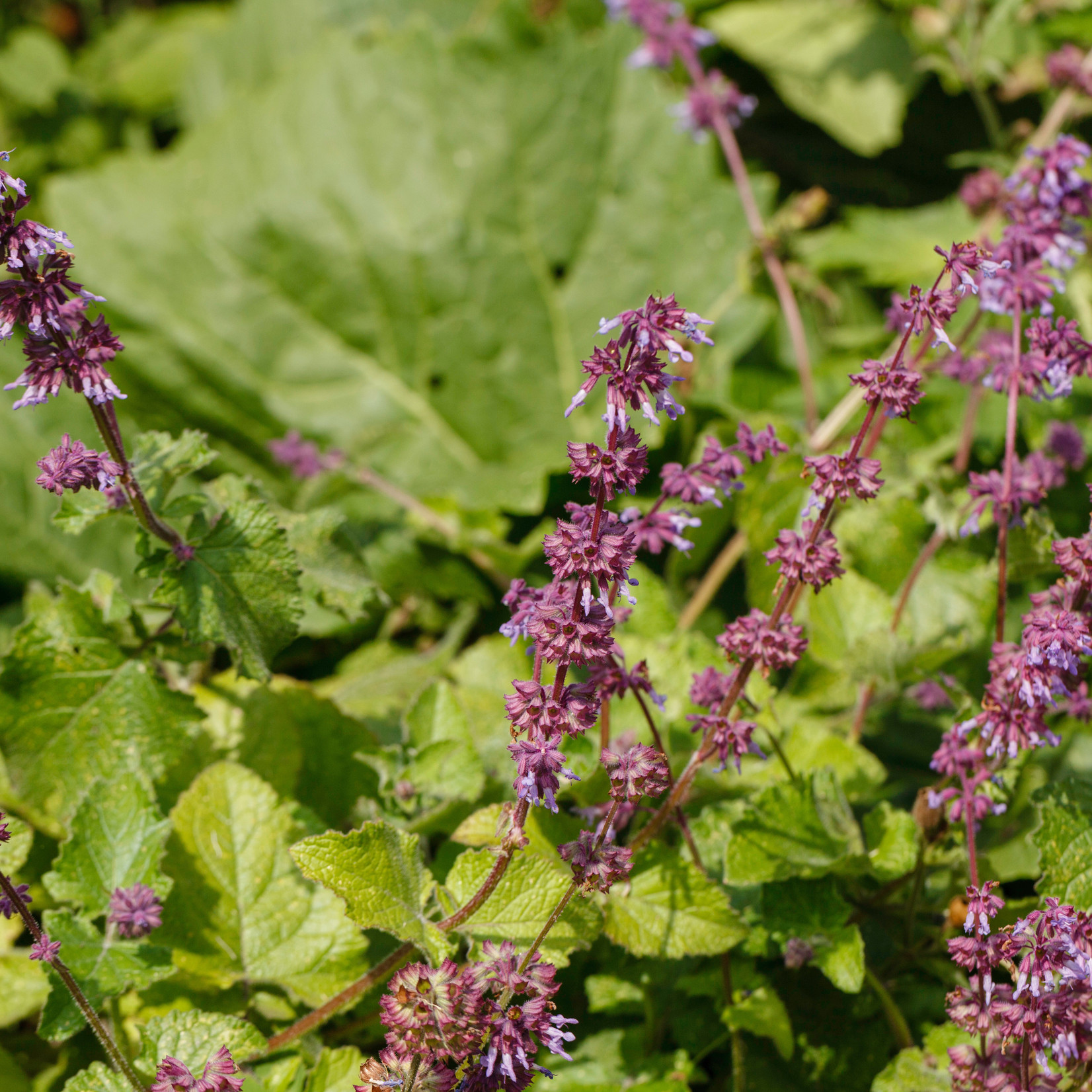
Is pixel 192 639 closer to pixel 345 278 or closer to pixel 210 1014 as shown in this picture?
pixel 210 1014

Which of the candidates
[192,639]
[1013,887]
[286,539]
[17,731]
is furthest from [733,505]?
[17,731]

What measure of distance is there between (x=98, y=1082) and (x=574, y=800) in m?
1.02

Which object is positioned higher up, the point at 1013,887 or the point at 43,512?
the point at 43,512

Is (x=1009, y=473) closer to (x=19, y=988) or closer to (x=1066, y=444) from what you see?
(x=1066, y=444)

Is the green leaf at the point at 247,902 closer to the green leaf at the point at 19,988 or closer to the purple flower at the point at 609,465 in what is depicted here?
the green leaf at the point at 19,988

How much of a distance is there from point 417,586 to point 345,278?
1.35 metres

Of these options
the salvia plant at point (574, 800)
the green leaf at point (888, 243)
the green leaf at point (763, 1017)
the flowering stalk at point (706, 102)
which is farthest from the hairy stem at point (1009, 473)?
the green leaf at point (888, 243)

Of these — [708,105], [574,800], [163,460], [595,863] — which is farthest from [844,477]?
[708,105]

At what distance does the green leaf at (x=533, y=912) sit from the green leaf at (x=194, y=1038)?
0.42 metres

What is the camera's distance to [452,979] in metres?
1.62

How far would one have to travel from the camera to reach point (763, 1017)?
216 centimetres

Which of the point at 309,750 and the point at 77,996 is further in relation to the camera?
the point at 309,750

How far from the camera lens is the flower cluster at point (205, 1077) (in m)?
1.63

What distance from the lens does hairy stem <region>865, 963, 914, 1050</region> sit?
2.23m
